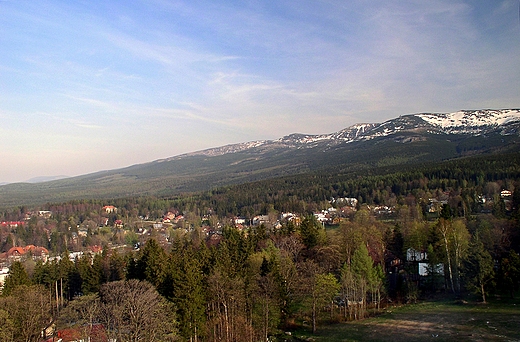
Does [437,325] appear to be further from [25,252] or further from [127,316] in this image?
[25,252]

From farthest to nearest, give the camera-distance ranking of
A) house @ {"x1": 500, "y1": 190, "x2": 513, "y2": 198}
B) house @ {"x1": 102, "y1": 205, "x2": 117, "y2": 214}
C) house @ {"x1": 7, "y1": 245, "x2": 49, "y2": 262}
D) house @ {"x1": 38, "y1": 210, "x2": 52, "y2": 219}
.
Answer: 1. house @ {"x1": 102, "y1": 205, "x2": 117, "y2": 214}
2. house @ {"x1": 38, "y1": 210, "x2": 52, "y2": 219}
3. house @ {"x1": 7, "y1": 245, "x2": 49, "y2": 262}
4. house @ {"x1": 500, "y1": 190, "x2": 513, "y2": 198}

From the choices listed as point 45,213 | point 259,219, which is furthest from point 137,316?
point 45,213

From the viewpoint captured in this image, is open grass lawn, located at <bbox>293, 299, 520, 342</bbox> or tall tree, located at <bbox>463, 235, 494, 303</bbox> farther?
tall tree, located at <bbox>463, 235, 494, 303</bbox>

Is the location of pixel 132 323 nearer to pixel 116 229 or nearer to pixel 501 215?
pixel 501 215

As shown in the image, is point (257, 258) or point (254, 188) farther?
point (254, 188)

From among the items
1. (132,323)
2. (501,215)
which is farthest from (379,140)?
(132,323)

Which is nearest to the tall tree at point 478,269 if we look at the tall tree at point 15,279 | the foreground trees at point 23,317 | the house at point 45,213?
the foreground trees at point 23,317

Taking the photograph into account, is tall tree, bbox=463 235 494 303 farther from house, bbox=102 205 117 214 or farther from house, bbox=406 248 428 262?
house, bbox=102 205 117 214

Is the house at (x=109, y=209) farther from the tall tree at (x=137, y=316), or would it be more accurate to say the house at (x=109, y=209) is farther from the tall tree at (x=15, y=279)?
the tall tree at (x=137, y=316)

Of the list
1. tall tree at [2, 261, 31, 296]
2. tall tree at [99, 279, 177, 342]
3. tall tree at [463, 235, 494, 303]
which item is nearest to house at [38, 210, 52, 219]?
tall tree at [2, 261, 31, 296]
